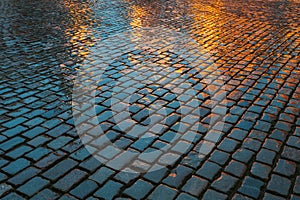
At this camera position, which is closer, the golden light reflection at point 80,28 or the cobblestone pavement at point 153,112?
the cobblestone pavement at point 153,112

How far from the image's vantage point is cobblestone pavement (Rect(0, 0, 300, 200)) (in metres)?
3.36

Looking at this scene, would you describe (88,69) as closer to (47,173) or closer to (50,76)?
(50,76)

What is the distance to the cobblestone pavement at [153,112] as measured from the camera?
3363 mm

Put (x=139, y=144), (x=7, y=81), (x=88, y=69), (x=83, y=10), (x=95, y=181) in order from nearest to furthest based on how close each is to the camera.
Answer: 1. (x=95, y=181)
2. (x=139, y=144)
3. (x=7, y=81)
4. (x=88, y=69)
5. (x=83, y=10)

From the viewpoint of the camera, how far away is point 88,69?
250 inches

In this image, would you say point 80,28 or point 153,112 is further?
point 80,28

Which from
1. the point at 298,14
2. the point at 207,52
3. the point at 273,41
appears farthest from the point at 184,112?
the point at 298,14

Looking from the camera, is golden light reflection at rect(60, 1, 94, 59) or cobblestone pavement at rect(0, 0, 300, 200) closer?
cobblestone pavement at rect(0, 0, 300, 200)

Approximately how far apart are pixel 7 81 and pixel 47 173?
2.95 m

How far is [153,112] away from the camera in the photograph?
4723 mm

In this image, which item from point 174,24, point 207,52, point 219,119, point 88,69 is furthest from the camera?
point 174,24

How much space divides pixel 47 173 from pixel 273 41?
6628mm

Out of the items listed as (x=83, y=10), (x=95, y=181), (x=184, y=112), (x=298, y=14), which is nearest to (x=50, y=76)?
(x=184, y=112)

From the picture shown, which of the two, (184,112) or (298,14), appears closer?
(184,112)
